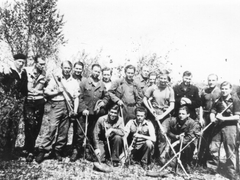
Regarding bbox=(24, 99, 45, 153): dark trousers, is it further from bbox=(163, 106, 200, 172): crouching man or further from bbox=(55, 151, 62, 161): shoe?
bbox=(163, 106, 200, 172): crouching man

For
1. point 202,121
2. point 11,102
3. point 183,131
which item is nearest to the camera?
point 11,102

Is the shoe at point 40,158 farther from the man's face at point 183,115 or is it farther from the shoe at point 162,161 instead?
the man's face at point 183,115

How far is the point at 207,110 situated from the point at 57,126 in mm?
3355

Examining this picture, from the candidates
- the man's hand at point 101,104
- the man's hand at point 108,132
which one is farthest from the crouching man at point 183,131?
the man's hand at point 101,104

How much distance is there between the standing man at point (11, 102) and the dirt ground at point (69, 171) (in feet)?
1.24

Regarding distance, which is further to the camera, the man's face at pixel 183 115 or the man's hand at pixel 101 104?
the man's hand at pixel 101 104

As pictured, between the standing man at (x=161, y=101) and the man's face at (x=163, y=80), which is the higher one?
the man's face at (x=163, y=80)

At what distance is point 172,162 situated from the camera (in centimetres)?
576

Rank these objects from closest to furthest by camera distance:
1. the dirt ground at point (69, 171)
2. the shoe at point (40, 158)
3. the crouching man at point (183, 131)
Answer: the dirt ground at point (69, 171), the shoe at point (40, 158), the crouching man at point (183, 131)

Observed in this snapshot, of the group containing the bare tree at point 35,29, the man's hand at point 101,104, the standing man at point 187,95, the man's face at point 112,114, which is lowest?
the man's face at point 112,114

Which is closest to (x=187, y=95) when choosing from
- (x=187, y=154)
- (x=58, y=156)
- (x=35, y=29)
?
(x=187, y=154)

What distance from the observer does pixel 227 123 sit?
17.9 ft

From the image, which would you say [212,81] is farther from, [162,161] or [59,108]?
[59,108]

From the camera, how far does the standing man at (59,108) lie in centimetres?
542
